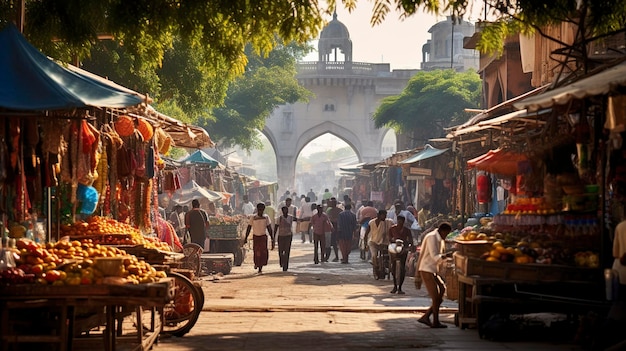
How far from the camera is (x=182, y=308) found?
398 inches

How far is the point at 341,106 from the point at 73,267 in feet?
144

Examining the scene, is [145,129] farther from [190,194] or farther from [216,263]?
[190,194]

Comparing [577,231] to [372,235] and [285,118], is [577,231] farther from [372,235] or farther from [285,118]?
[285,118]

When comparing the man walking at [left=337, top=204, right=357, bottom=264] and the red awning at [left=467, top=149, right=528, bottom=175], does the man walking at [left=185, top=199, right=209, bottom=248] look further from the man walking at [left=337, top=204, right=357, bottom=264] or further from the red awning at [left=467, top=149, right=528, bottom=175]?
the red awning at [left=467, top=149, right=528, bottom=175]

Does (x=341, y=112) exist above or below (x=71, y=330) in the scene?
above

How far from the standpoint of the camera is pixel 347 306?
12805 mm

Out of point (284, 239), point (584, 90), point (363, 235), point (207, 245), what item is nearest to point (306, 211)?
point (363, 235)

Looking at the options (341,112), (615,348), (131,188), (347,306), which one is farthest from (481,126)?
(341,112)

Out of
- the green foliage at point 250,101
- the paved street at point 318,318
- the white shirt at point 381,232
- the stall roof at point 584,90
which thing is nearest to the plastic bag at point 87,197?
the paved street at point 318,318

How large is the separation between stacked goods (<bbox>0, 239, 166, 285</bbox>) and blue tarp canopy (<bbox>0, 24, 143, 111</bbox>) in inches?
43.6

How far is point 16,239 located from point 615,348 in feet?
15.7

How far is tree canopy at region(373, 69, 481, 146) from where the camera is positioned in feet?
115

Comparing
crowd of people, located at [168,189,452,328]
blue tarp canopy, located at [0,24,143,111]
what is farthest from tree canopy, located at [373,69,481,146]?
blue tarp canopy, located at [0,24,143,111]

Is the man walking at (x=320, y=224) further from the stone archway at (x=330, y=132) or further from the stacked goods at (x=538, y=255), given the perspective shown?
the stone archway at (x=330, y=132)
